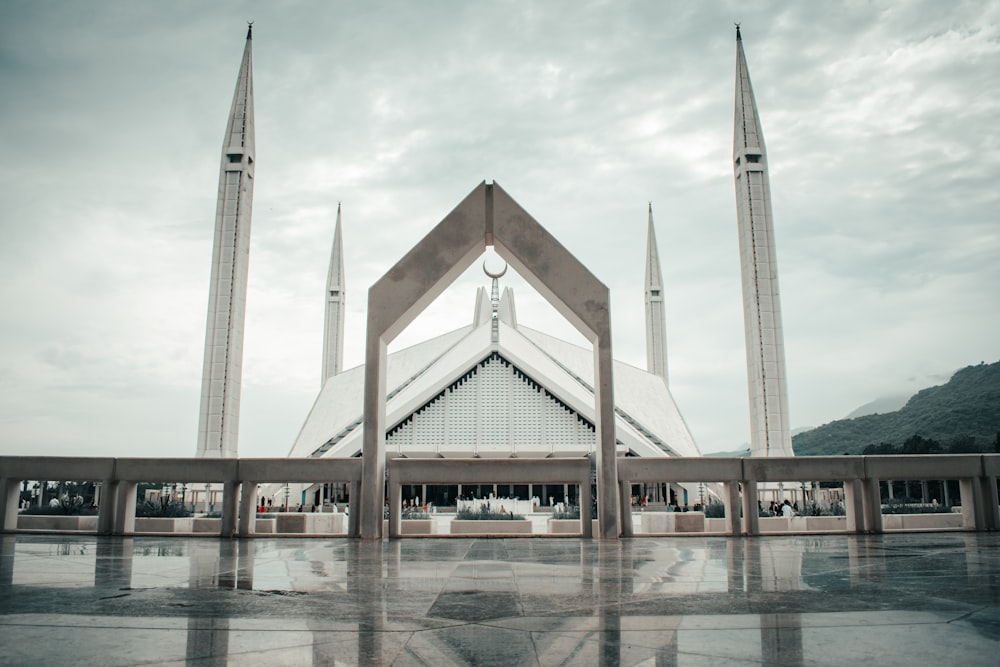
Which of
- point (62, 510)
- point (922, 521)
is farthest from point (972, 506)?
point (62, 510)

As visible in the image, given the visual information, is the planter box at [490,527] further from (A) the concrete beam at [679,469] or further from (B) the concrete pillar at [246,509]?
(B) the concrete pillar at [246,509]

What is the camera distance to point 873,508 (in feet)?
35.4

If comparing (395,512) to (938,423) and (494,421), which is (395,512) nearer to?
(494,421)

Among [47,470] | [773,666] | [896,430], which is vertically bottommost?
[773,666]

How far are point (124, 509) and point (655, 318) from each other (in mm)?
38179

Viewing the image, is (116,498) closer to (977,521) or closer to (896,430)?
(977,521)

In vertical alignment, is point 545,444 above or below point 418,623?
above

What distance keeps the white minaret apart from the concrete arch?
63.2 feet

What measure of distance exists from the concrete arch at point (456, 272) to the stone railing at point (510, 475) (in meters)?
0.42

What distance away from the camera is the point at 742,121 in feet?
96.6

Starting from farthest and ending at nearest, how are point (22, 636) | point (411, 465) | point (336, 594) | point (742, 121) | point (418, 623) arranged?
point (742, 121) → point (411, 465) → point (336, 594) → point (418, 623) → point (22, 636)

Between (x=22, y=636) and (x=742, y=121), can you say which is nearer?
(x=22, y=636)

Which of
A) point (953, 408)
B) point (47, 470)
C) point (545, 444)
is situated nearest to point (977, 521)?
point (47, 470)

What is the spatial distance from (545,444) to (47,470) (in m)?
21.8
